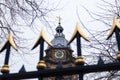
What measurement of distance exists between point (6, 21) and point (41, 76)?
4.35m

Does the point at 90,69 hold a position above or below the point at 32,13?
below

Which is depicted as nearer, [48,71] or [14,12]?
[48,71]

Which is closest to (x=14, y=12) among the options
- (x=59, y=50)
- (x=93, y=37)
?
(x=93, y=37)

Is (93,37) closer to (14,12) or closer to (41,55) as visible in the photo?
(14,12)

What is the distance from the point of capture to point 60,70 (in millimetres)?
2223

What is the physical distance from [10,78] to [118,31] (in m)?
1.03

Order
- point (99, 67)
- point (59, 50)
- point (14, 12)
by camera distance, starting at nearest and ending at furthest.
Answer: point (99, 67) < point (14, 12) < point (59, 50)

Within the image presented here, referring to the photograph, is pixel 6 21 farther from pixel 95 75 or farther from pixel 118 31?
pixel 118 31

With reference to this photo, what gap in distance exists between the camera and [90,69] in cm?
217

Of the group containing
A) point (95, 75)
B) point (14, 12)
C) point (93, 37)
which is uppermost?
point (14, 12)

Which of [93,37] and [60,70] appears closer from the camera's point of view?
[60,70]

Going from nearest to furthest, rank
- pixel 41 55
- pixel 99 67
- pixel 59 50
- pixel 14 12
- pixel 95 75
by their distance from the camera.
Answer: pixel 99 67
pixel 41 55
pixel 14 12
pixel 95 75
pixel 59 50

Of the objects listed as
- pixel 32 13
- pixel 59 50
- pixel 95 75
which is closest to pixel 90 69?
pixel 32 13

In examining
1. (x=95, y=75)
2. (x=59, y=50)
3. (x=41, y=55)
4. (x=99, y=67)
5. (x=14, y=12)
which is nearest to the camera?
(x=99, y=67)
